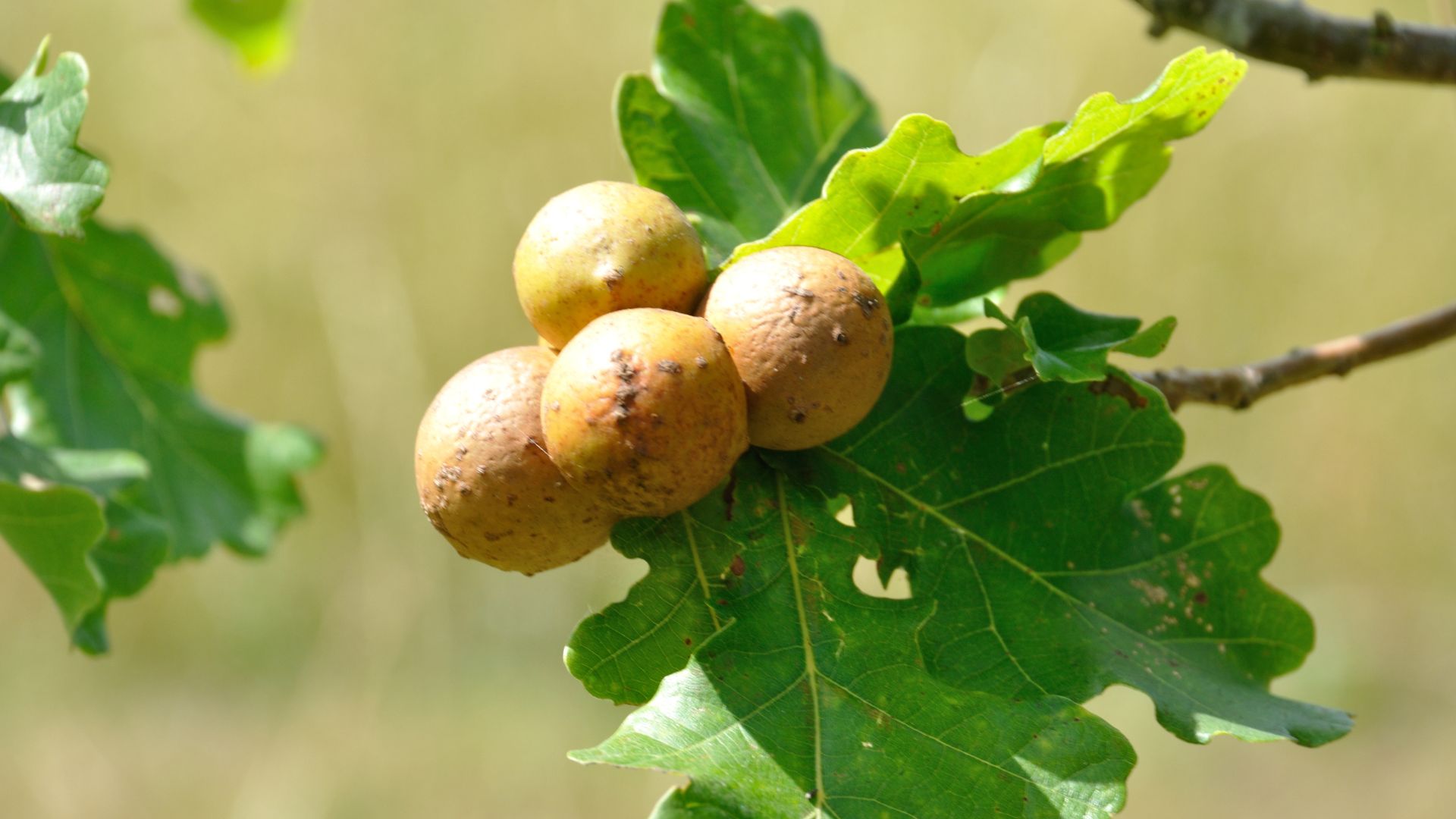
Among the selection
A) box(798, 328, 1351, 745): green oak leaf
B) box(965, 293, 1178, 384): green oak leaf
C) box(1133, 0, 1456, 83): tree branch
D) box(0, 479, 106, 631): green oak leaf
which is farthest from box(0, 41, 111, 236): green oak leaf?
box(1133, 0, 1456, 83): tree branch

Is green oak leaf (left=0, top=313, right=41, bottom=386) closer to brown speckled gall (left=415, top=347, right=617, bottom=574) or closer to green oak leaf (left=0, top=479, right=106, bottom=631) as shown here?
green oak leaf (left=0, top=479, right=106, bottom=631)

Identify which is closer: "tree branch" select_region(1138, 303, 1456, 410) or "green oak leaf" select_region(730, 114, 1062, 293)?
"green oak leaf" select_region(730, 114, 1062, 293)

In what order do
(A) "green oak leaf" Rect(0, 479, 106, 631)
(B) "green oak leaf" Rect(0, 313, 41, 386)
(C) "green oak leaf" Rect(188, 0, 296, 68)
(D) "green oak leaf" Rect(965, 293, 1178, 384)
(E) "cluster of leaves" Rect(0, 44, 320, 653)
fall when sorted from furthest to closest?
(C) "green oak leaf" Rect(188, 0, 296, 68), (B) "green oak leaf" Rect(0, 313, 41, 386), (E) "cluster of leaves" Rect(0, 44, 320, 653), (A) "green oak leaf" Rect(0, 479, 106, 631), (D) "green oak leaf" Rect(965, 293, 1178, 384)

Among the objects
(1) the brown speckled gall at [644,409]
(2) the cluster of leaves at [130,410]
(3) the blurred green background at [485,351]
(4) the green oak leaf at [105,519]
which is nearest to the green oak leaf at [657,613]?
(1) the brown speckled gall at [644,409]

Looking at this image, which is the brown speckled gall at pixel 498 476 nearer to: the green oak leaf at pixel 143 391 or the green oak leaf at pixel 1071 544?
the green oak leaf at pixel 1071 544

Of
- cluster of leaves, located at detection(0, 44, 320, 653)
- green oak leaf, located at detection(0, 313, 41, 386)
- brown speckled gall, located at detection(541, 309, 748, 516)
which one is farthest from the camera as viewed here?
green oak leaf, located at detection(0, 313, 41, 386)

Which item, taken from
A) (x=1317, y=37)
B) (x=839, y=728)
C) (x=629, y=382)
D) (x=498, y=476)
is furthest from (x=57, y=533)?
(x=1317, y=37)

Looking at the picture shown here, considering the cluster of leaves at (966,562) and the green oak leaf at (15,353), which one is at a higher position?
the cluster of leaves at (966,562)

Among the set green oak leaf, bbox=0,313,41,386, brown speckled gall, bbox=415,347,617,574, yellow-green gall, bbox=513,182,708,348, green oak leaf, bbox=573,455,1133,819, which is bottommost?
green oak leaf, bbox=0,313,41,386
